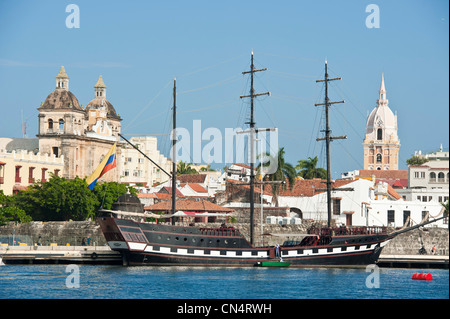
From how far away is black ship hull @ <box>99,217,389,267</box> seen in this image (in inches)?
2309

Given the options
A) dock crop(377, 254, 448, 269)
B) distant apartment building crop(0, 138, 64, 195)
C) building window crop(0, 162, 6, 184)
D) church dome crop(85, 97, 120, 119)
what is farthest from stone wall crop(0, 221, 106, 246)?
church dome crop(85, 97, 120, 119)

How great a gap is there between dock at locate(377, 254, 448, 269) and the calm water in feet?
16.1

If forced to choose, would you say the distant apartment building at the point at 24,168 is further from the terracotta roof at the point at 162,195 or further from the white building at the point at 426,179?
the white building at the point at 426,179

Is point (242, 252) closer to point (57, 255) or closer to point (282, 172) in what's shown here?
point (57, 255)

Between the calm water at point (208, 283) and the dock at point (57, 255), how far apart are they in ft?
8.08

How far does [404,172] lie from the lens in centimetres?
14800

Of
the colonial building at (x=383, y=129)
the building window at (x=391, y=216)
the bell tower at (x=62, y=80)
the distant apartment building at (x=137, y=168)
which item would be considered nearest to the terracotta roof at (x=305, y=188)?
the building window at (x=391, y=216)

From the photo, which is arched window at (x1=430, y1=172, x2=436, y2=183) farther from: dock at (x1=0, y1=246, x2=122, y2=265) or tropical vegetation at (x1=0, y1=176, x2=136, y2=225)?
dock at (x1=0, y1=246, x2=122, y2=265)

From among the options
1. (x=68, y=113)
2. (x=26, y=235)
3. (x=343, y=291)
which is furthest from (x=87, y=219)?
(x=343, y=291)

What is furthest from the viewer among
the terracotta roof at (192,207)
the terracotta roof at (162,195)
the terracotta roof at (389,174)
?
the terracotta roof at (389,174)

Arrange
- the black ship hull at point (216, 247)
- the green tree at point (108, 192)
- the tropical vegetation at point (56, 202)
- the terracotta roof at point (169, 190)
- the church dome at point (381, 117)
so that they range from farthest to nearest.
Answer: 1. the church dome at point (381, 117)
2. the terracotta roof at point (169, 190)
3. the green tree at point (108, 192)
4. the tropical vegetation at point (56, 202)
5. the black ship hull at point (216, 247)

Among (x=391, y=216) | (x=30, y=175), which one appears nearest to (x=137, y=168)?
(x=30, y=175)

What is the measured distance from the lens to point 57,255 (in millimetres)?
61281

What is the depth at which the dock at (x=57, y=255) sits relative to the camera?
59.6m
